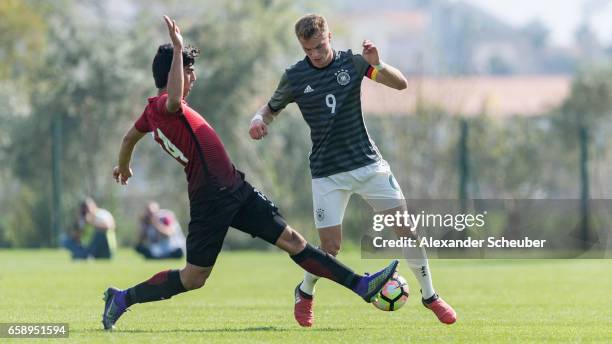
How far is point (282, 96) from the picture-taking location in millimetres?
9438

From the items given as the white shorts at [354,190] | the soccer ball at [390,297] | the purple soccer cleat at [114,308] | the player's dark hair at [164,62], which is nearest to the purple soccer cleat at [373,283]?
the soccer ball at [390,297]

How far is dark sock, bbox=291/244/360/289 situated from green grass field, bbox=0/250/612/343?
0.36 metres

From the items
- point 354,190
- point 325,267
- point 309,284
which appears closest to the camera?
point 325,267

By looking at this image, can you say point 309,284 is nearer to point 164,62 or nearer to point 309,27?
point 309,27

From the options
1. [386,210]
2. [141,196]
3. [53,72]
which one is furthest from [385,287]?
[53,72]

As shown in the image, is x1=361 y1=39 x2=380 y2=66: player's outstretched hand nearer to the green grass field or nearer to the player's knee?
the player's knee

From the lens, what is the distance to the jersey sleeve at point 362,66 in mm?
9172

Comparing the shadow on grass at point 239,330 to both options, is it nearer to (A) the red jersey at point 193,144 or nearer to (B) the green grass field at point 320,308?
(B) the green grass field at point 320,308

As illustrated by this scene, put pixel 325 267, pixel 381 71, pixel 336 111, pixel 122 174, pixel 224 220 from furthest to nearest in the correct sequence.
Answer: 1. pixel 336 111
2. pixel 122 174
3. pixel 381 71
4. pixel 325 267
5. pixel 224 220

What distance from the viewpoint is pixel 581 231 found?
24156 millimetres

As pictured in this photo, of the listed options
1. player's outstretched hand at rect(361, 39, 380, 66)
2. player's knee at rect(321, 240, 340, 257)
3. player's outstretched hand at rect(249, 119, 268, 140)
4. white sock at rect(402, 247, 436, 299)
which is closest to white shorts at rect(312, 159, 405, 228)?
player's knee at rect(321, 240, 340, 257)

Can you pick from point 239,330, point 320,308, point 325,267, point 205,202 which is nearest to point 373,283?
point 325,267

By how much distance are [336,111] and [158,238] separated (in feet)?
50.9

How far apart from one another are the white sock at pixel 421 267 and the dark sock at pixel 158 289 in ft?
5.49
